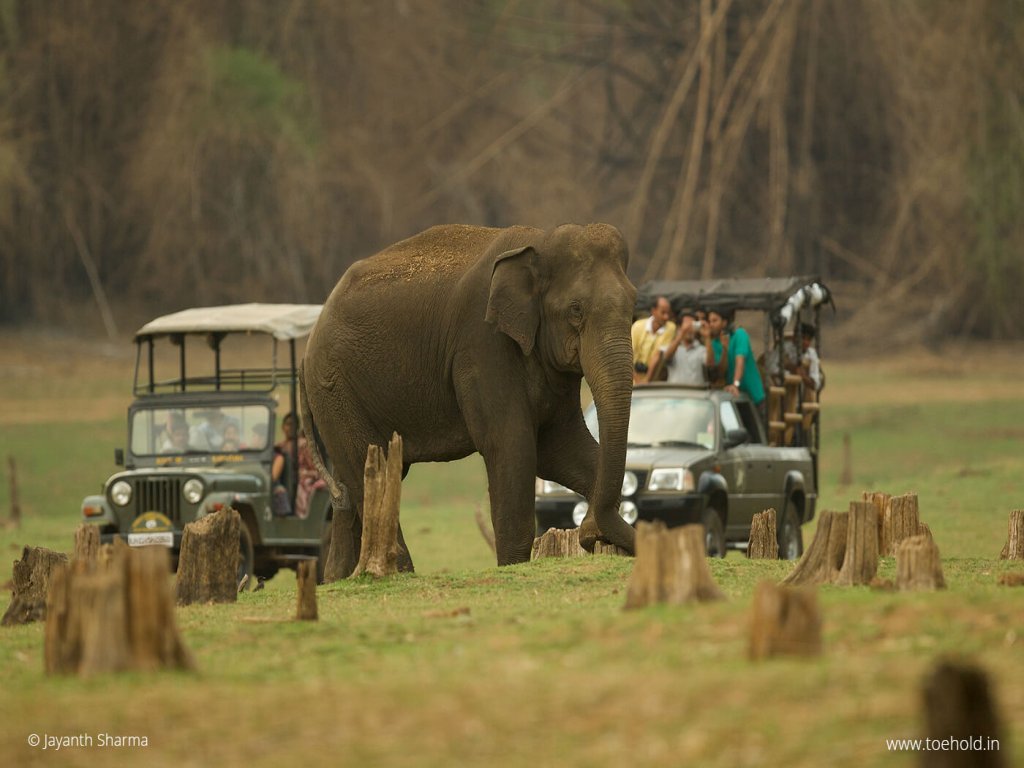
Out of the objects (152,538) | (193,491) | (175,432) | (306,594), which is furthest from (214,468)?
(306,594)

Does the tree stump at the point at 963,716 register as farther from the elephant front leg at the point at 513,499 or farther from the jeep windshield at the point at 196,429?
the jeep windshield at the point at 196,429

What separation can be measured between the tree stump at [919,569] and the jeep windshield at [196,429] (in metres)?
11.3

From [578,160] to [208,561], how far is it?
43196 mm

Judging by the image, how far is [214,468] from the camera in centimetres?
2023

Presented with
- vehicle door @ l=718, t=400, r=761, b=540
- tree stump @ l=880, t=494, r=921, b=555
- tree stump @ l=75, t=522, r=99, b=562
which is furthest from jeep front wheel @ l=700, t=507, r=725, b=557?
tree stump @ l=75, t=522, r=99, b=562

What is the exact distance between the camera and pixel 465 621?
10234 mm

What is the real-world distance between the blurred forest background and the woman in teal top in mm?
24530

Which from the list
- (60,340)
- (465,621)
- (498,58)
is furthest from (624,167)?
(465,621)

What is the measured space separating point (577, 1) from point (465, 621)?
154 ft

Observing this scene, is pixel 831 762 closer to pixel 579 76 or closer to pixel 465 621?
pixel 465 621

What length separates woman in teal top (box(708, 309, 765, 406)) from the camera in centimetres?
2016

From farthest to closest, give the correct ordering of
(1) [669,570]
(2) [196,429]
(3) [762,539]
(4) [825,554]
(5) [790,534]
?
1. (2) [196,429]
2. (5) [790,534]
3. (3) [762,539]
4. (4) [825,554]
5. (1) [669,570]

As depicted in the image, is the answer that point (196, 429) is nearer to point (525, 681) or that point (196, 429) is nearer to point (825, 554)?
point (825, 554)

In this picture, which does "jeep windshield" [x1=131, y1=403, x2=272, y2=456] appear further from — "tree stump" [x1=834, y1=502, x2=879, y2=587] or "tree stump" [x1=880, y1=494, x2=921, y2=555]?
"tree stump" [x1=834, y1=502, x2=879, y2=587]
